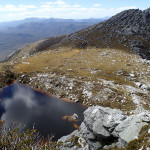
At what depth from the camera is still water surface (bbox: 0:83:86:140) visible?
38.8m

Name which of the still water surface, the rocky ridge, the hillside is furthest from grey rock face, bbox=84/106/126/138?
the rocky ridge

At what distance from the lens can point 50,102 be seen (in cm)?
5166

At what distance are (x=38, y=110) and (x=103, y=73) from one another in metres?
33.9

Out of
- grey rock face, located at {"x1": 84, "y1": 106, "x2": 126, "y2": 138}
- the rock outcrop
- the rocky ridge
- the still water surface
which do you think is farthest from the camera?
the rocky ridge

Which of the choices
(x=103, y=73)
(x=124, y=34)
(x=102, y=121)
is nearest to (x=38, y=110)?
(x=102, y=121)

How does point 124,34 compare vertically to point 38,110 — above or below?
above

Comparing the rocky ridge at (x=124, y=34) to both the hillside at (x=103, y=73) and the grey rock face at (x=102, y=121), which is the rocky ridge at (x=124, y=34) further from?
the grey rock face at (x=102, y=121)

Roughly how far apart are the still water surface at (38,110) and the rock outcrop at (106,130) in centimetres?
767

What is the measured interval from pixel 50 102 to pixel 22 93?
50.5 ft

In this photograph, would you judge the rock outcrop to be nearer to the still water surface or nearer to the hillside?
the hillside

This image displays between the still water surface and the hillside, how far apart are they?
4.25 m

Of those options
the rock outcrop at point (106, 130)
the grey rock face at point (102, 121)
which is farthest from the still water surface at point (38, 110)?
the grey rock face at point (102, 121)

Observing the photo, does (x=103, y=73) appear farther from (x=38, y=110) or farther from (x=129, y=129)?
(x=129, y=129)

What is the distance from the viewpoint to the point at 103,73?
211ft
